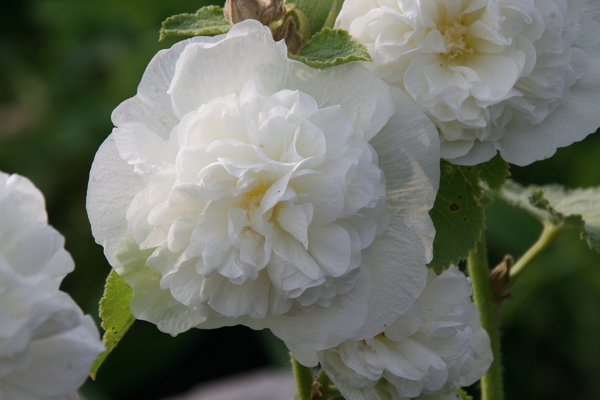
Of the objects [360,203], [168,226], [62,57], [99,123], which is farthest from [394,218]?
[62,57]

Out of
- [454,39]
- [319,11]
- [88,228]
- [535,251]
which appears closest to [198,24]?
[319,11]

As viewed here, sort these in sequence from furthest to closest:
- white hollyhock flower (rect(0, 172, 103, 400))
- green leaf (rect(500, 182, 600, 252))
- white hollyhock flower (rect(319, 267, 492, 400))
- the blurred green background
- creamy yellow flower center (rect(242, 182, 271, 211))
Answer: the blurred green background → green leaf (rect(500, 182, 600, 252)) → white hollyhock flower (rect(319, 267, 492, 400)) → creamy yellow flower center (rect(242, 182, 271, 211)) → white hollyhock flower (rect(0, 172, 103, 400))

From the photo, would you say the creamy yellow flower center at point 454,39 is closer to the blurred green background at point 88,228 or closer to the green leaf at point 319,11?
the green leaf at point 319,11

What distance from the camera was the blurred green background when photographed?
8.75 ft

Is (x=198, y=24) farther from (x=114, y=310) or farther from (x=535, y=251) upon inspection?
(x=535, y=251)

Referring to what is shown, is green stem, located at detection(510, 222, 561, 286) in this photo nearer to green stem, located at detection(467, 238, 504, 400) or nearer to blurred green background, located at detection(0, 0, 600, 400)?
green stem, located at detection(467, 238, 504, 400)

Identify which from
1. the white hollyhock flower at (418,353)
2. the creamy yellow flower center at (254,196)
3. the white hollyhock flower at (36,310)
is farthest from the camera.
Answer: the white hollyhock flower at (418,353)

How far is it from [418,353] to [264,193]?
0.21m

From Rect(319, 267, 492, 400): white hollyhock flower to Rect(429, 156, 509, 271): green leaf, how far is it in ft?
0.08

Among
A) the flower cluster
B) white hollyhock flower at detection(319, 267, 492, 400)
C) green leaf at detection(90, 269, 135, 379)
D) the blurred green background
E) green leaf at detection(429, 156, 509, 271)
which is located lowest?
the blurred green background

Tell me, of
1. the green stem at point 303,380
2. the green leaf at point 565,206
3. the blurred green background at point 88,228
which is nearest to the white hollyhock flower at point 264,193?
the green stem at point 303,380

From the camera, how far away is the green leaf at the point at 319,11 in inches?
36.1

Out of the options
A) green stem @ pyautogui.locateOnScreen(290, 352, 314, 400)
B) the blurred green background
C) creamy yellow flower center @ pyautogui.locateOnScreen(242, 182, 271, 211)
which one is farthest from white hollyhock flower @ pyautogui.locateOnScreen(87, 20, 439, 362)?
the blurred green background

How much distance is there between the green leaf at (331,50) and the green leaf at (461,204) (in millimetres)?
151
